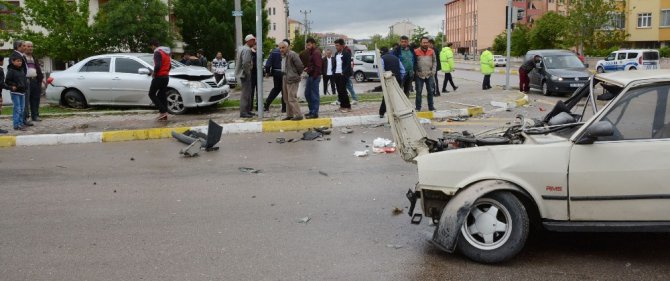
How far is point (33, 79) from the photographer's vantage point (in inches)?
518

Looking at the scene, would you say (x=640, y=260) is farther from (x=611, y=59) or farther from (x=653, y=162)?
(x=611, y=59)

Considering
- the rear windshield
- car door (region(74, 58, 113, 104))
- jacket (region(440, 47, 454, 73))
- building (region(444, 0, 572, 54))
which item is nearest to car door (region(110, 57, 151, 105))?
car door (region(74, 58, 113, 104))

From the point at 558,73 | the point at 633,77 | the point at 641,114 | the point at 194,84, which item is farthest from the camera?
the point at 558,73

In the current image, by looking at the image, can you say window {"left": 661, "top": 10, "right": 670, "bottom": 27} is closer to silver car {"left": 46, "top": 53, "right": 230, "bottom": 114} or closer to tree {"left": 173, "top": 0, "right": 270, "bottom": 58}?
tree {"left": 173, "top": 0, "right": 270, "bottom": 58}

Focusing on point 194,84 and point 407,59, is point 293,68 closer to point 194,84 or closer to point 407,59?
point 194,84

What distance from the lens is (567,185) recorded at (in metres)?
4.53

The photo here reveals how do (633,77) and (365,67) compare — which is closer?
(633,77)

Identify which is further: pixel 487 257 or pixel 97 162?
pixel 97 162

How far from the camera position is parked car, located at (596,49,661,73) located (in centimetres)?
3581

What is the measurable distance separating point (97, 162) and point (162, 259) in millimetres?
5336

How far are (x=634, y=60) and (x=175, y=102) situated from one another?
30.5 m

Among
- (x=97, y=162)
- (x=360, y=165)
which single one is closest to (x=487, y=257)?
(x=360, y=165)

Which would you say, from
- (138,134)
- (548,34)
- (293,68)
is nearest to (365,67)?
(293,68)

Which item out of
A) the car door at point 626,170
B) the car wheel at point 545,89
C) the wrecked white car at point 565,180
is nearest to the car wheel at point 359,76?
the car wheel at point 545,89
